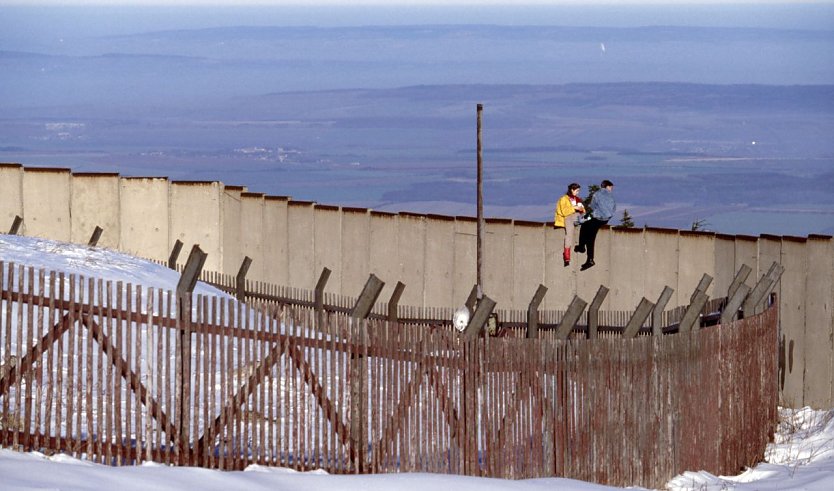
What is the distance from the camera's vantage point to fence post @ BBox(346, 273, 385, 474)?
47.7 ft

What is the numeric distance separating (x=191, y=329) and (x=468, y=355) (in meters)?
2.57

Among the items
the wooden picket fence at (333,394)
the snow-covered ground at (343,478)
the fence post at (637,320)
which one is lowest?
the snow-covered ground at (343,478)

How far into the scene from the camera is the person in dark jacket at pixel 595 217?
2498cm

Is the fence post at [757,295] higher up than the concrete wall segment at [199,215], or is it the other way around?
the concrete wall segment at [199,215]

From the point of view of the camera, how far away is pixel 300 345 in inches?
575

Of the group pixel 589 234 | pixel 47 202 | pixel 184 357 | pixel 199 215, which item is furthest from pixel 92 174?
pixel 184 357

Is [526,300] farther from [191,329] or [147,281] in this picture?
[191,329]

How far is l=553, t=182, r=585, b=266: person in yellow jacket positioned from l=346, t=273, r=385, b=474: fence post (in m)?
11.5

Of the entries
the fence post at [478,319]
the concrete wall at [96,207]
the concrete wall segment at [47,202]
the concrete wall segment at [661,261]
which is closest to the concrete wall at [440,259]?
the concrete wall segment at [661,261]

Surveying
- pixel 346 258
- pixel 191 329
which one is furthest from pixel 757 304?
pixel 346 258

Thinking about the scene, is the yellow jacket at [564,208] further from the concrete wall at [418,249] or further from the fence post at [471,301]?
the fence post at [471,301]

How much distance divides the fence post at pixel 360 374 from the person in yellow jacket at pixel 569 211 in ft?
37.6

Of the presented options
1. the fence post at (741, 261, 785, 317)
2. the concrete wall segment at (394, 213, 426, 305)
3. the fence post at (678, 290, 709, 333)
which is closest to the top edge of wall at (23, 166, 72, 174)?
the concrete wall segment at (394, 213, 426, 305)

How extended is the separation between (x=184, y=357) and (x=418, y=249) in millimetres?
15052
